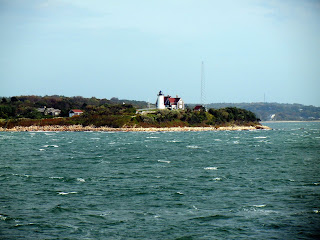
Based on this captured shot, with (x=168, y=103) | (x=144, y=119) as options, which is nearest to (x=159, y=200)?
(x=144, y=119)

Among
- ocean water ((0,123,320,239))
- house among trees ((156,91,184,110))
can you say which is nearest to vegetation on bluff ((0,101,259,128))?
house among trees ((156,91,184,110))

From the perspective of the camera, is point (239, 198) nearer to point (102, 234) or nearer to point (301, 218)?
point (301, 218)

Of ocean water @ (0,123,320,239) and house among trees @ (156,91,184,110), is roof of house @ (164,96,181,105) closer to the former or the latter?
house among trees @ (156,91,184,110)

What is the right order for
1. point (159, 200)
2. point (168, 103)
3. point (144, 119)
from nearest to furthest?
point (159, 200) → point (144, 119) → point (168, 103)

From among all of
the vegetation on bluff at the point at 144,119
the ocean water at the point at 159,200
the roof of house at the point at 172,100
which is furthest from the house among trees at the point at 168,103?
the ocean water at the point at 159,200

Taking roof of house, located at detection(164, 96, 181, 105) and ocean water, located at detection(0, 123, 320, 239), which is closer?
ocean water, located at detection(0, 123, 320, 239)

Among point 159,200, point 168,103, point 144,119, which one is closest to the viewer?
point 159,200

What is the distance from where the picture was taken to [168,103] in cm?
15125

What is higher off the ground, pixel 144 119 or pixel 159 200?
pixel 144 119

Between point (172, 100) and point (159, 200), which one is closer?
point (159, 200)

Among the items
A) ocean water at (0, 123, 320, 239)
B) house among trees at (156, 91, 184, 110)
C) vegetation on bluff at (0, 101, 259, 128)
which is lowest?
ocean water at (0, 123, 320, 239)

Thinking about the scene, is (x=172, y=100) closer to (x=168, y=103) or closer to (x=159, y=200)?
(x=168, y=103)

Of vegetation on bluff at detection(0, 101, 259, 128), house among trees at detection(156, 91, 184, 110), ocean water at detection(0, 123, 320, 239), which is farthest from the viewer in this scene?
house among trees at detection(156, 91, 184, 110)

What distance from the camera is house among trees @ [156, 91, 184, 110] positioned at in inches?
5866
